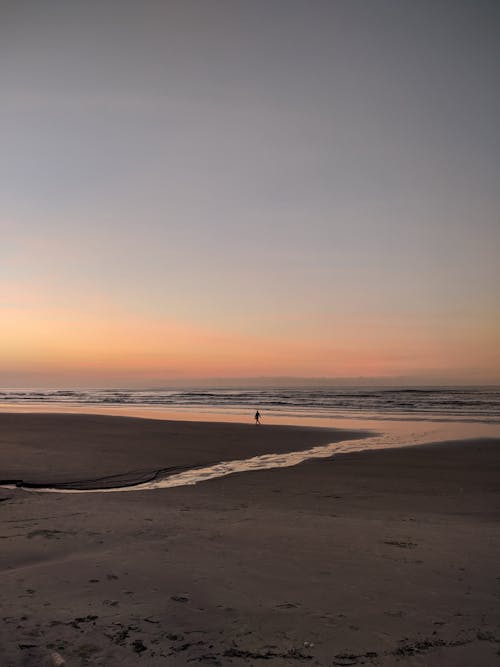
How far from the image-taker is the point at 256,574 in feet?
19.9

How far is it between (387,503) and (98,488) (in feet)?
21.8

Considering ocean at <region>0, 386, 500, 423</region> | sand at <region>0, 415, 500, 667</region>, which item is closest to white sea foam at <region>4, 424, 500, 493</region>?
sand at <region>0, 415, 500, 667</region>

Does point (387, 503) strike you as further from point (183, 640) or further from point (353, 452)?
point (353, 452)

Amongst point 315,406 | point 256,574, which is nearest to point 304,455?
point 256,574

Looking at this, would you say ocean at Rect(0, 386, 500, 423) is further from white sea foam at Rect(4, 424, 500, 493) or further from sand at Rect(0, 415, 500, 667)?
sand at Rect(0, 415, 500, 667)

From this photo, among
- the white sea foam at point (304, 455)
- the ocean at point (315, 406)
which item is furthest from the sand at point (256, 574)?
the ocean at point (315, 406)

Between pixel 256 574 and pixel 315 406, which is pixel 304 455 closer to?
pixel 256 574

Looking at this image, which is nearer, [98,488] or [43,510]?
[43,510]

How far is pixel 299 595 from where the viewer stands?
215 inches

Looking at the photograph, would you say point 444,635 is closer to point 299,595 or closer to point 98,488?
point 299,595

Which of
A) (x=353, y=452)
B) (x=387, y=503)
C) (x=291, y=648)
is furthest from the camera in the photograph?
(x=353, y=452)

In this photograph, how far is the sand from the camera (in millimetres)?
4414

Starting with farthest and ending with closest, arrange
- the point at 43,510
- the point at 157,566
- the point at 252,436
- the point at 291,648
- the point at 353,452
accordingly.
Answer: the point at 252,436 → the point at 353,452 → the point at 43,510 → the point at 157,566 → the point at 291,648

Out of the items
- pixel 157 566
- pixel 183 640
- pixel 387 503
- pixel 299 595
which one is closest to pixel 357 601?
pixel 299 595
